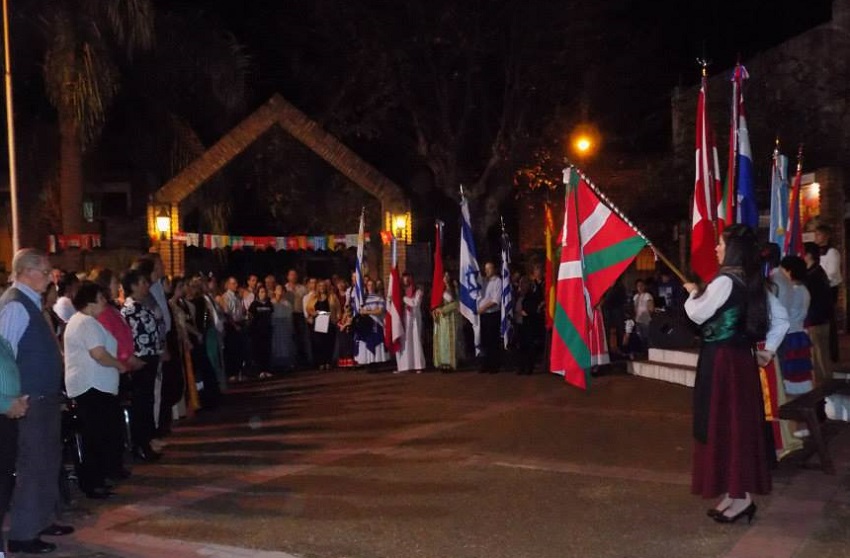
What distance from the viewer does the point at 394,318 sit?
1677 cm

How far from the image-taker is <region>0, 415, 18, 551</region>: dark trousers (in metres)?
5.94

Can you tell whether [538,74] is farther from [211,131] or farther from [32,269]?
[32,269]

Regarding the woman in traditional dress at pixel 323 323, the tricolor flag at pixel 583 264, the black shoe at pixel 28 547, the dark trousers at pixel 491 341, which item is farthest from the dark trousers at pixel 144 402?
the woman in traditional dress at pixel 323 323

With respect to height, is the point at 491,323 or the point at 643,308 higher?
the point at 643,308

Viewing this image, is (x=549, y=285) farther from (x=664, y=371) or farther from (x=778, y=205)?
(x=778, y=205)

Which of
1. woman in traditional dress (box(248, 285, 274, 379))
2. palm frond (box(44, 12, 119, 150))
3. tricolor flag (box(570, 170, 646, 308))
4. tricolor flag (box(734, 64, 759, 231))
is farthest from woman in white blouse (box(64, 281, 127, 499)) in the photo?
palm frond (box(44, 12, 119, 150))

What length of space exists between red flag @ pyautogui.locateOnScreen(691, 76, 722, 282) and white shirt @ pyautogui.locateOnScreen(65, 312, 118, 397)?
4740 mm

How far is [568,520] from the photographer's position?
6.95m

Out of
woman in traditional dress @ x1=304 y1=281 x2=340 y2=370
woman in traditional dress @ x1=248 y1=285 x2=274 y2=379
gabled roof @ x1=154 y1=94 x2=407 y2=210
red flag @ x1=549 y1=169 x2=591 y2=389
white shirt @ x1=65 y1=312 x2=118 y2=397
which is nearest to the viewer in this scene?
white shirt @ x1=65 y1=312 x2=118 y2=397

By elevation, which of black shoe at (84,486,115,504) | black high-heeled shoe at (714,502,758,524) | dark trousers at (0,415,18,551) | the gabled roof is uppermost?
the gabled roof

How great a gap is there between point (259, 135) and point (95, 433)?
12.8m

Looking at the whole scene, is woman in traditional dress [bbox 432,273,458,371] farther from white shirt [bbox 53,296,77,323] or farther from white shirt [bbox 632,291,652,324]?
white shirt [bbox 53,296,77,323]

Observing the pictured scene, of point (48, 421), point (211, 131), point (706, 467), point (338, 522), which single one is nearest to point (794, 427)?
point (706, 467)

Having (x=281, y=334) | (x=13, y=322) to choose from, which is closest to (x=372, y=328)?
(x=281, y=334)
